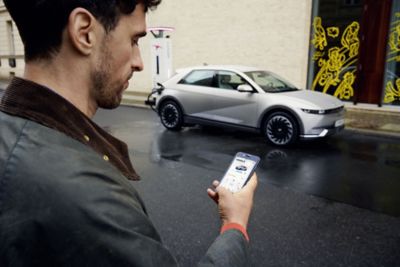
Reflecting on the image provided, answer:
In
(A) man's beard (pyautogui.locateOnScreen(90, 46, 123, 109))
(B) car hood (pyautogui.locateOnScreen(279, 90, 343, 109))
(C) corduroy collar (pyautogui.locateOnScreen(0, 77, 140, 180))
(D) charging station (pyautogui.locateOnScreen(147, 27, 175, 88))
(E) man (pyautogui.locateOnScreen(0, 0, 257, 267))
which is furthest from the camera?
(D) charging station (pyautogui.locateOnScreen(147, 27, 175, 88))

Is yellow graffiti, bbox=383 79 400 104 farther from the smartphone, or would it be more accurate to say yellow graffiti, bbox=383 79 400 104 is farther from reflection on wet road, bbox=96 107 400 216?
the smartphone

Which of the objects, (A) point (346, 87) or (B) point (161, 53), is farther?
(B) point (161, 53)

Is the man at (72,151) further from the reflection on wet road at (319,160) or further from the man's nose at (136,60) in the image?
the reflection on wet road at (319,160)

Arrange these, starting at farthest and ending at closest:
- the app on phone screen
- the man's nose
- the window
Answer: the window < the app on phone screen < the man's nose

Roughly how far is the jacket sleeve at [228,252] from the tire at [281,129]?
21.1 ft

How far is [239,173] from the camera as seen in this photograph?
1932 mm

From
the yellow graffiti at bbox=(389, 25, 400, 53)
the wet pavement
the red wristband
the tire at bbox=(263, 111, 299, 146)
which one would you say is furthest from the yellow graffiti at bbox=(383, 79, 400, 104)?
the red wristband

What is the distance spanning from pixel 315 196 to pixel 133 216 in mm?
4379

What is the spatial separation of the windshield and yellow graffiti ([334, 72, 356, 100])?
4.35m

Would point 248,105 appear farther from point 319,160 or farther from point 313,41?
point 313,41

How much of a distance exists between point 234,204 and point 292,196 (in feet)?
11.8

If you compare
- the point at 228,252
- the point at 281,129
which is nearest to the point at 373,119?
the point at 281,129

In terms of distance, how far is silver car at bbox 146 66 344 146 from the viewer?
7.45m

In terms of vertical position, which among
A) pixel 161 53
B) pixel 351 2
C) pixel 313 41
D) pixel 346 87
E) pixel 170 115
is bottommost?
pixel 170 115
